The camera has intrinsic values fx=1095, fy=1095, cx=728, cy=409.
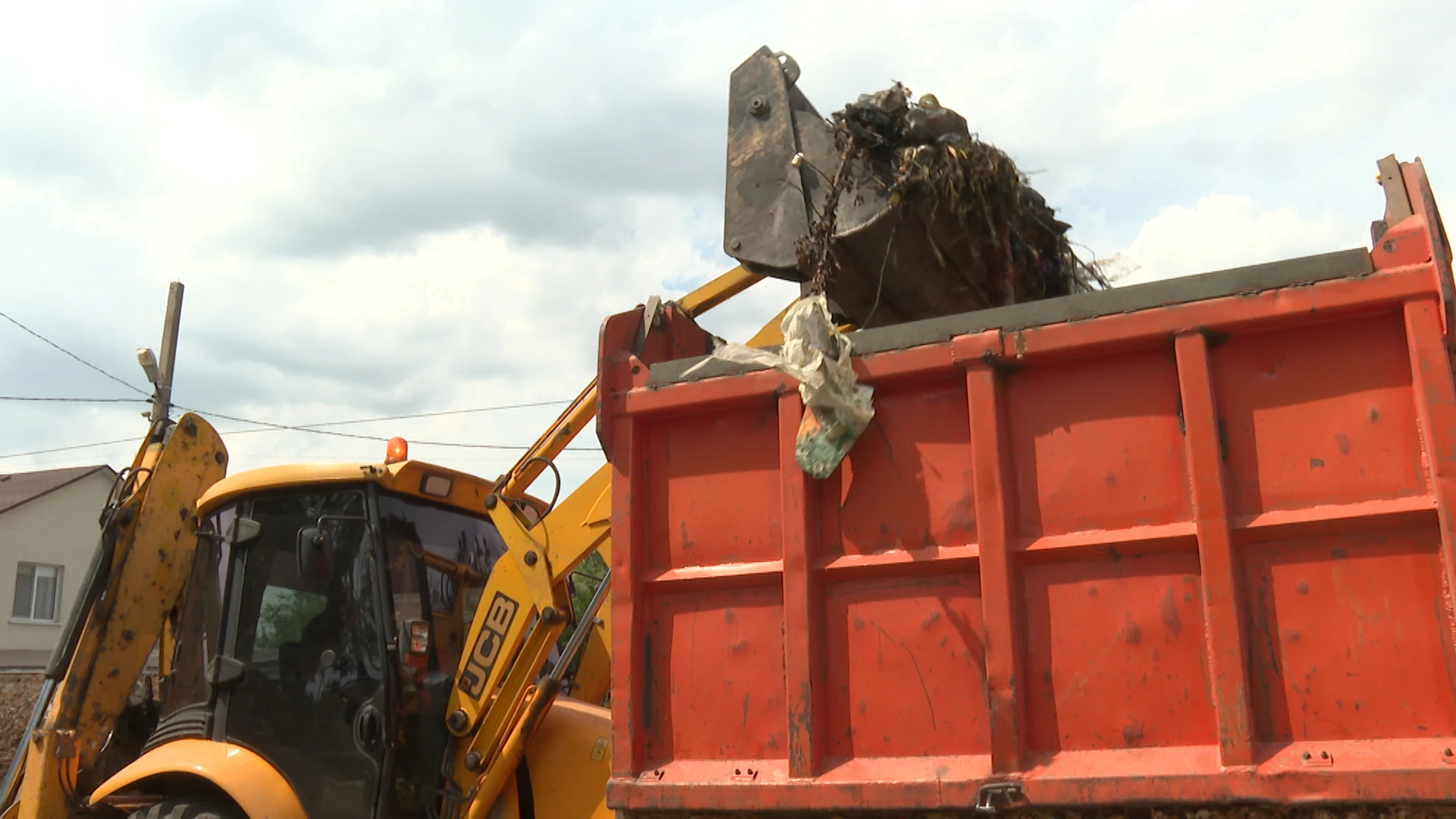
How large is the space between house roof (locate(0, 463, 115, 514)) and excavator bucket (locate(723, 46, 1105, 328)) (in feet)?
76.8

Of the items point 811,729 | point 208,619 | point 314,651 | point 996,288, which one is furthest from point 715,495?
point 208,619

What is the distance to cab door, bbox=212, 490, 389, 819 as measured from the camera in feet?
14.1

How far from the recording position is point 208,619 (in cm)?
481

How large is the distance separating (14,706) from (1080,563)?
12089 millimetres

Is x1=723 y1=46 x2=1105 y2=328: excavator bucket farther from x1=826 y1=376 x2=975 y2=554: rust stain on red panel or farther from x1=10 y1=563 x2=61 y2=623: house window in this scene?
x1=10 y1=563 x2=61 y2=623: house window

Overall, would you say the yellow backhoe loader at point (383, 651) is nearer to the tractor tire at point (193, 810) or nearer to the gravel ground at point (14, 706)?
the tractor tire at point (193, 810)

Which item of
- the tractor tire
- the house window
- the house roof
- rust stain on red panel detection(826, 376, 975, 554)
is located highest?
the house roof

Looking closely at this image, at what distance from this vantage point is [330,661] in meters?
4.44

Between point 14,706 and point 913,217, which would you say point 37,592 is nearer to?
point 14,706

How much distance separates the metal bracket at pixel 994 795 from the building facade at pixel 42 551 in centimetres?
2248

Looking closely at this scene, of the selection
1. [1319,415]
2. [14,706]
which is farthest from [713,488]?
[14,706]

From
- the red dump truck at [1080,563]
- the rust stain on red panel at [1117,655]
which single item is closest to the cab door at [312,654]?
the red dump truck at [1080,563]

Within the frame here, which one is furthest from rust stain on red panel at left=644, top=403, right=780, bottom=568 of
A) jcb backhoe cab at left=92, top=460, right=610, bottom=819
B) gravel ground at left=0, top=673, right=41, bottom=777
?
gravel ground at left=0, top=673, right=41, bottom=777

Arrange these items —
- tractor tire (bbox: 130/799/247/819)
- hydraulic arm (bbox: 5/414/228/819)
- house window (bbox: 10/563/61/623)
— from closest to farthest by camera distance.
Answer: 1. tractor tire (bbox: 130/799/247/819)
2. hydraulic arm (bbox: 5/414/228/819)
3. house window (bbox: 10/563/61/623)
